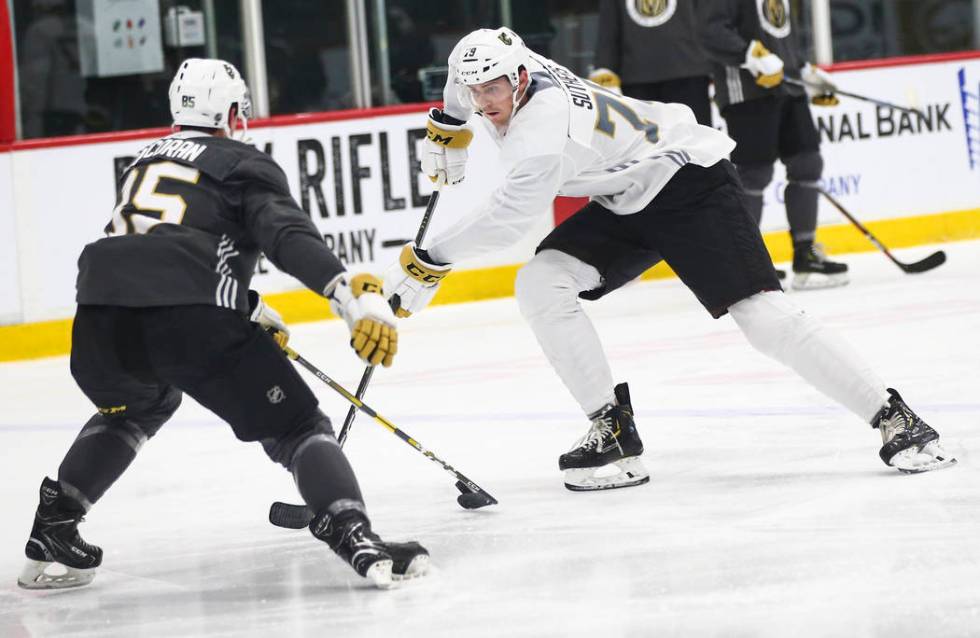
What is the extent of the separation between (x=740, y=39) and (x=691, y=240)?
9.80 ft

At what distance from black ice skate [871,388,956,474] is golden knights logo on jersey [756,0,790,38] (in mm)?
3185

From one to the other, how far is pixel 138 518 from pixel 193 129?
0.90 meters

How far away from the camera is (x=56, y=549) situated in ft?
9.06

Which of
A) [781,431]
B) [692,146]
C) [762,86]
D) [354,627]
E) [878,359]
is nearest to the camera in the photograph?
[354,627]

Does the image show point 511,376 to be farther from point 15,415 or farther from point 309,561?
point 309,561

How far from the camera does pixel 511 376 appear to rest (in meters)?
4.84

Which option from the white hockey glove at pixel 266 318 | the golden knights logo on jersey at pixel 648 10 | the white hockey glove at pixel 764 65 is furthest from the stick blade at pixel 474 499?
the golden knights logo on jersey at pixel 648 10

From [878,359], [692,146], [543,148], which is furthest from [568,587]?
[878,359]

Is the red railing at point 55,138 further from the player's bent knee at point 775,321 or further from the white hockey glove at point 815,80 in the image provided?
the player's bent knee at point 775,321

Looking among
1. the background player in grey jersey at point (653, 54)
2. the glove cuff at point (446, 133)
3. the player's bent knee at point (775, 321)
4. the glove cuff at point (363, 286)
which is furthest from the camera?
the background player in grey jersey at point (653, 54)

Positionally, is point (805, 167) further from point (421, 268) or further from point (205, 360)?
point (205, 360)

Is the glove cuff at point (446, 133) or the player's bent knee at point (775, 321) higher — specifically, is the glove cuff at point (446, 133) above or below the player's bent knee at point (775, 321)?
above

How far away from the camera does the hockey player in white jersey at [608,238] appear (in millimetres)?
3057

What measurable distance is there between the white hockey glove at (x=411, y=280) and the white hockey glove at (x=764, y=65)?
3.02 meters
